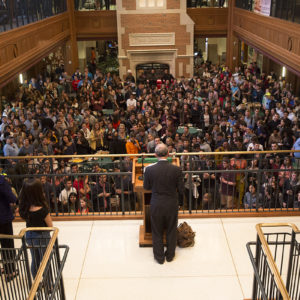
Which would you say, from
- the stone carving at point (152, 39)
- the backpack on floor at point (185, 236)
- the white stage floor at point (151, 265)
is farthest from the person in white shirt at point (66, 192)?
the stone carving at point (152, 39)

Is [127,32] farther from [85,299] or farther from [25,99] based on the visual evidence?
[85,299]

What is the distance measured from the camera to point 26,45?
1368cm

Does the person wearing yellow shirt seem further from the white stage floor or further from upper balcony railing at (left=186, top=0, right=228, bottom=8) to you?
upper balcony railing at (left=186, top=0, right=228, bottom=8)

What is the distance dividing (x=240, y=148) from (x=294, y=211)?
2.85 meters

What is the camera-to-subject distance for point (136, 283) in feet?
17.7

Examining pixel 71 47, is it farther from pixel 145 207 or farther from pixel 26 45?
pixel 145 207

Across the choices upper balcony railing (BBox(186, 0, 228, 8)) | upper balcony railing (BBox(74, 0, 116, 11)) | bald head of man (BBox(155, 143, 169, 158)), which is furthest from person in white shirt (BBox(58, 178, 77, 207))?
upper balcony railing (BBox(186, 0, 228, 8))

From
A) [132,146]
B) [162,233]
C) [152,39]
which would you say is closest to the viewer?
[162,233]

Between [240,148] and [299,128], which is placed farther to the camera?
[299,128]

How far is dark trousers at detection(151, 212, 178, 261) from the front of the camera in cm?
559

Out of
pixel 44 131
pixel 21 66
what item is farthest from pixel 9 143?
pixel 21 66

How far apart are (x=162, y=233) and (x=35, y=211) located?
1.81 meters

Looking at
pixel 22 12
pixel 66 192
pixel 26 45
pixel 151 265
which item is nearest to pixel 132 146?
pixel 66 192

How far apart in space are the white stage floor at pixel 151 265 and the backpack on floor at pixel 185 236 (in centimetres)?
9
